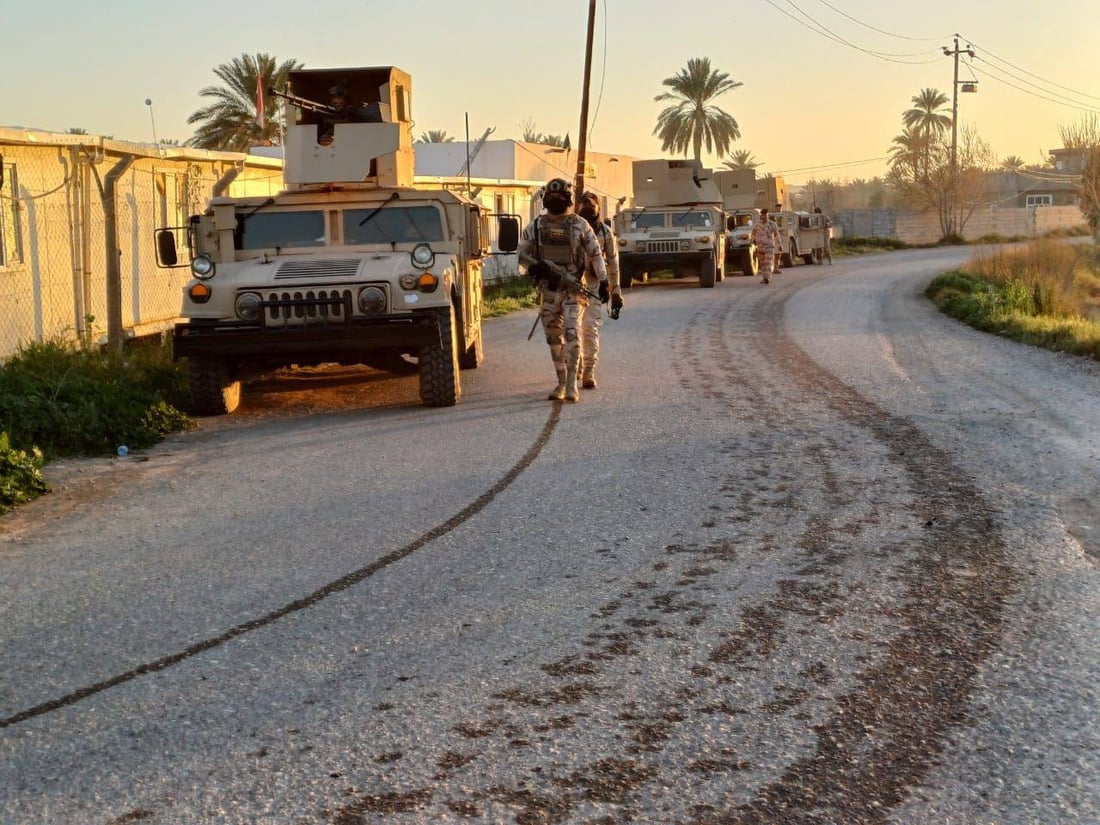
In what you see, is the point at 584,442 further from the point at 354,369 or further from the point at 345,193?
the point at 354,369

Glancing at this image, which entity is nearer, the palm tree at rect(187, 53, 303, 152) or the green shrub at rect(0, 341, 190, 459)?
the green shrub at rect(0, 341, 190, 459)

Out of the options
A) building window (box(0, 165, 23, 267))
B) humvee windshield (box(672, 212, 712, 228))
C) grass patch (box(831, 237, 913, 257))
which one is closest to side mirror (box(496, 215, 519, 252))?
building window (box(0, 165, 23, 267))

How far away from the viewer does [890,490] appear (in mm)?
6586

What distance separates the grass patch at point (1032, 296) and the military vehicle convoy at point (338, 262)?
6331 mm

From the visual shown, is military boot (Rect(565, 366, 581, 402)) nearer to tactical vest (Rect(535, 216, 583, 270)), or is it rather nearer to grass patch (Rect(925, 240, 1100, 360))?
tactical vest (Rect(535, 216, 583, 270))

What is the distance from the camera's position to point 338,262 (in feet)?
32.9

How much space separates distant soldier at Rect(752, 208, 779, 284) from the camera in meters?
27.0

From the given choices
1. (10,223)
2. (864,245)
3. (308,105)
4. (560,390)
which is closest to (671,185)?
(308,105)

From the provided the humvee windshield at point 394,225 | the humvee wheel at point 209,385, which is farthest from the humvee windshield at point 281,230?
the humvee wheel at point 209,385

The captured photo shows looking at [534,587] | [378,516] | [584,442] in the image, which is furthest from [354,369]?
[534,587]

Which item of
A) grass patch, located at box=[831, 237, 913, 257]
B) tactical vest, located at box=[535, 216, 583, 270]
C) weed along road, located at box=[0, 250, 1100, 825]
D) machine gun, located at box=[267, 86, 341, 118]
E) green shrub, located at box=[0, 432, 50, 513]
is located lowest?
weed along road, located at box=[0, 250, 1100, 825]

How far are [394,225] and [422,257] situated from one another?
1035mm

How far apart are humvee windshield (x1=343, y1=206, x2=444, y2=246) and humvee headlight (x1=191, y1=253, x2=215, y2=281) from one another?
4.15 ft

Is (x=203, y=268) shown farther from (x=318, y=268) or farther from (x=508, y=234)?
(x=508, y=234)
